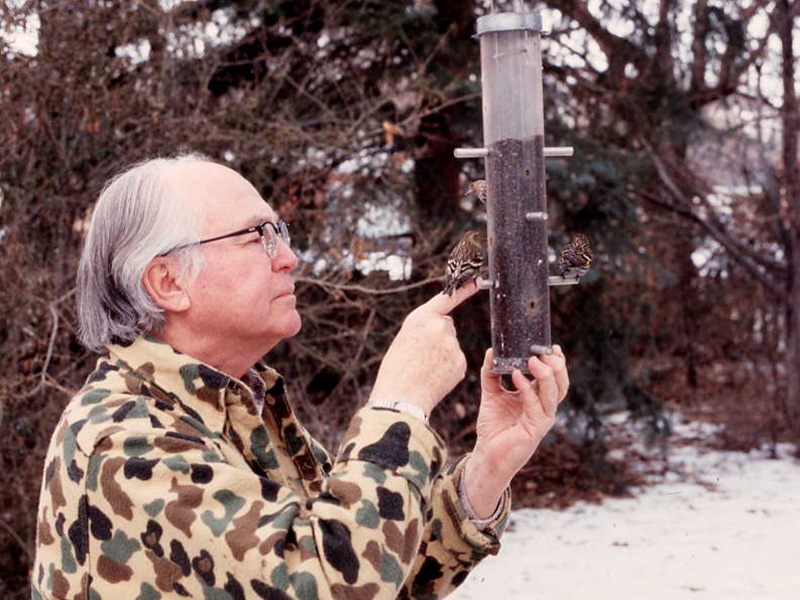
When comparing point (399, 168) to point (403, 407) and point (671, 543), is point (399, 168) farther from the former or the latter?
point (403, 407)

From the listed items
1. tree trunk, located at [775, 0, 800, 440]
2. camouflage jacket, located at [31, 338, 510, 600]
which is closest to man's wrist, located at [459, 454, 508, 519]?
camouflage jacket, located at [31, 338, 510, 600]

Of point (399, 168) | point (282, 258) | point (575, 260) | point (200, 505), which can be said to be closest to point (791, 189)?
point (399, 168)

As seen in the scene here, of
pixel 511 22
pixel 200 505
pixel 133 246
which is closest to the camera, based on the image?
pixel 200 505

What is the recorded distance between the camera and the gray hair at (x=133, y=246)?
182cm

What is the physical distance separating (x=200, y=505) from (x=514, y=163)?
1169 mm

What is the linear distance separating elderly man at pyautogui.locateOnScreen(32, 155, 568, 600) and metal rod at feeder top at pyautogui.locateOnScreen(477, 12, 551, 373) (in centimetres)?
17

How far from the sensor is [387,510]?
1483 millimetres

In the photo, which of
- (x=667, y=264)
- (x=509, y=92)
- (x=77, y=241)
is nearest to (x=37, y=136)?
(x=77, y=241)

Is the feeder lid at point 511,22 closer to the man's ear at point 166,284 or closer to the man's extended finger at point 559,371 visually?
the man's extended finger at point 559,371

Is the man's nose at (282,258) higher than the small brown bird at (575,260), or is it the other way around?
the man's nose at (282,258)

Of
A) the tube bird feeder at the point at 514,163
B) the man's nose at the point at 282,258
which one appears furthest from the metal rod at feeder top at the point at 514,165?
the man's nose at the point at 282,258

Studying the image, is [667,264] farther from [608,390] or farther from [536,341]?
[536,341]

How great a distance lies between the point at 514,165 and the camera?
2.34m

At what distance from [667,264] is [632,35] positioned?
9.51 feet
